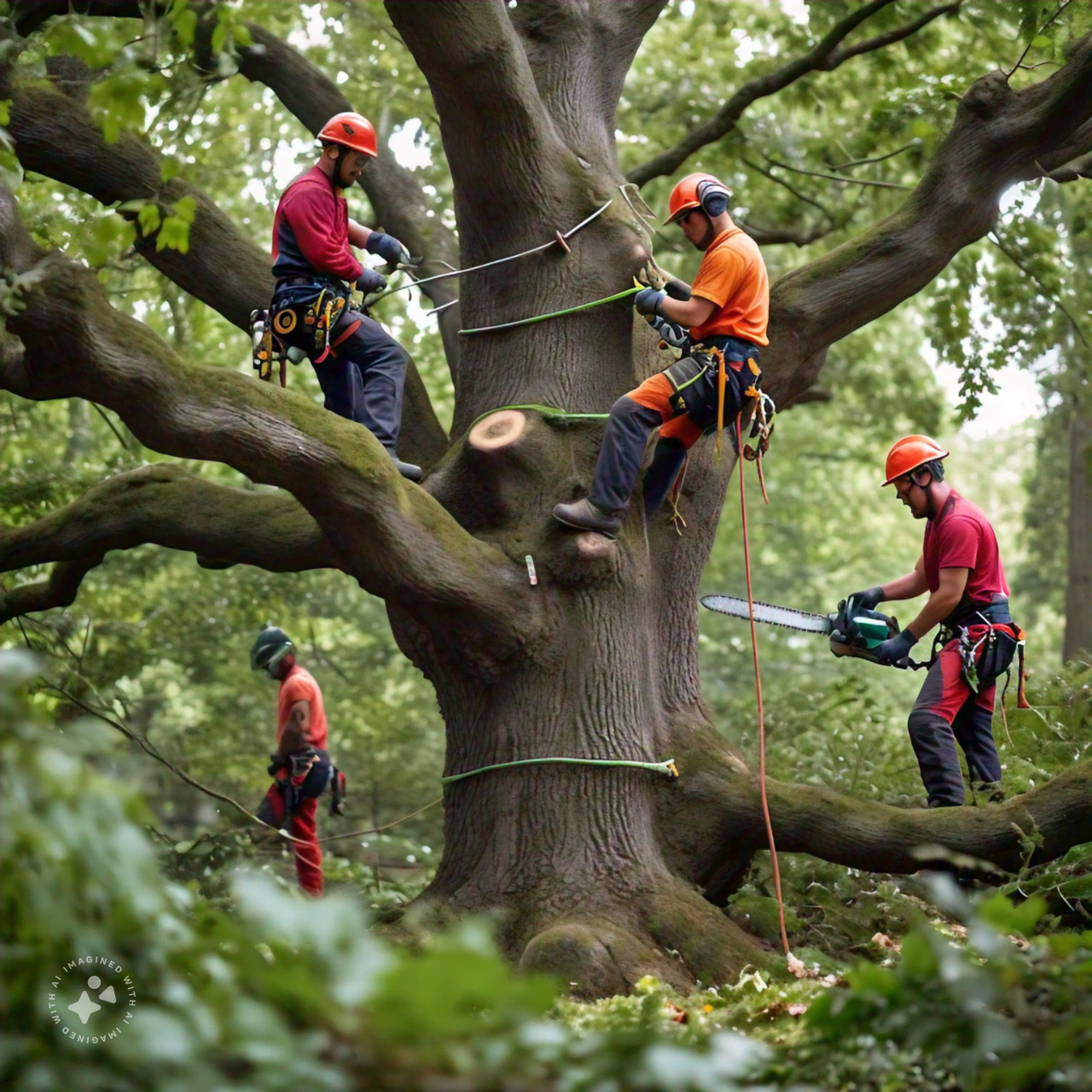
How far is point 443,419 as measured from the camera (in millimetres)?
16766

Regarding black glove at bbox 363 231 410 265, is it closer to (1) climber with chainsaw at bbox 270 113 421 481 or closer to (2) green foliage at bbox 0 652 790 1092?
(1) climber with chainsaw at bbox 270 113 421 481

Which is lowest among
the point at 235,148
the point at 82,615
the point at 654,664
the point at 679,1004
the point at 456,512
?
the point at 679,1004

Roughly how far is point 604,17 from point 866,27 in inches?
123

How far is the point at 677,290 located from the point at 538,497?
127 cm

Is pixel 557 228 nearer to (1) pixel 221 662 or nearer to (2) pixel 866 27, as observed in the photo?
(2) pixel 866 27

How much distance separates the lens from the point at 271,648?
8945 millimetres

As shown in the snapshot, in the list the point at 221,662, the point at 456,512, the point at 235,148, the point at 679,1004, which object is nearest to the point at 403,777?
the point at 221,662

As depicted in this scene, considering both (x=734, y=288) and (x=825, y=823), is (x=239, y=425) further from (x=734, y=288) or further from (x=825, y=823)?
(x=825, y=823)

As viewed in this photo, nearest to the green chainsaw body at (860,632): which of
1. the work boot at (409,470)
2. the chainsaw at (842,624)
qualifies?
the chainsaw at (842,624)

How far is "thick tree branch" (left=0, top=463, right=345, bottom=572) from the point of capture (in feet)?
19.7

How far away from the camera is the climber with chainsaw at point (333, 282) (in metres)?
Result: 5.86

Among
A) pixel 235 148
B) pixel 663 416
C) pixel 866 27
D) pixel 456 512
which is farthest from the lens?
pixel 235 148

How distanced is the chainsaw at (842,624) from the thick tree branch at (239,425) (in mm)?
1381

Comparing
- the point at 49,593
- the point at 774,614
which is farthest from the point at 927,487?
the point at 49,593
